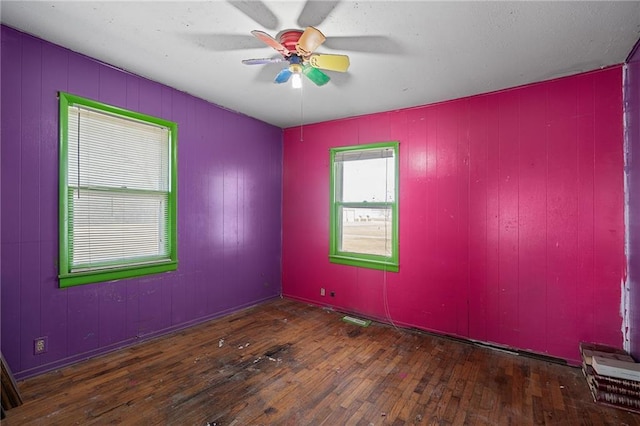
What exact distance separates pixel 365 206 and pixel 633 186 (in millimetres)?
2539

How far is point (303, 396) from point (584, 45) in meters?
3.46

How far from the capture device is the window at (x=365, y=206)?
3.79 metres

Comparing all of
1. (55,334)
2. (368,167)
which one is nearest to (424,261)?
(368,167)

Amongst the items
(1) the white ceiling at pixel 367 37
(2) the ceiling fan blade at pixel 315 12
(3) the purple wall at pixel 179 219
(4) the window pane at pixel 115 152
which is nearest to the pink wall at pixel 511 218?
(1) the white ceiling at pixel 367 37

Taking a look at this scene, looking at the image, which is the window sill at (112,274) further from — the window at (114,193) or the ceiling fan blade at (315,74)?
the ceiling fan blade at (315,74)

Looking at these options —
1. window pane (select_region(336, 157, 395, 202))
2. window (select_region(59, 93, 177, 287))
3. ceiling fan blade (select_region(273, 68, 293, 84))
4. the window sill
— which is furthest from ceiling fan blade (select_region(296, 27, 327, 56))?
the window sill

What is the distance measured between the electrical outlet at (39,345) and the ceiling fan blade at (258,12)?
2.97 metres

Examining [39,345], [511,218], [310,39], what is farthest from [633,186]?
[39,345]

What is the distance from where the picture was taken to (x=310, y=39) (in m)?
1.93

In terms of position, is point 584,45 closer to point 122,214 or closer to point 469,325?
point 469,325

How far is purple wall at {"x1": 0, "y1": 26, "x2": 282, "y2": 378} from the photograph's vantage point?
7.42 ft

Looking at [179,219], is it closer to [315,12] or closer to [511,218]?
[315,12]

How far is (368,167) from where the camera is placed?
13.2 ft

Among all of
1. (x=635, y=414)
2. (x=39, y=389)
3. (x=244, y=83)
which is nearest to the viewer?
(x=635, y=414)
